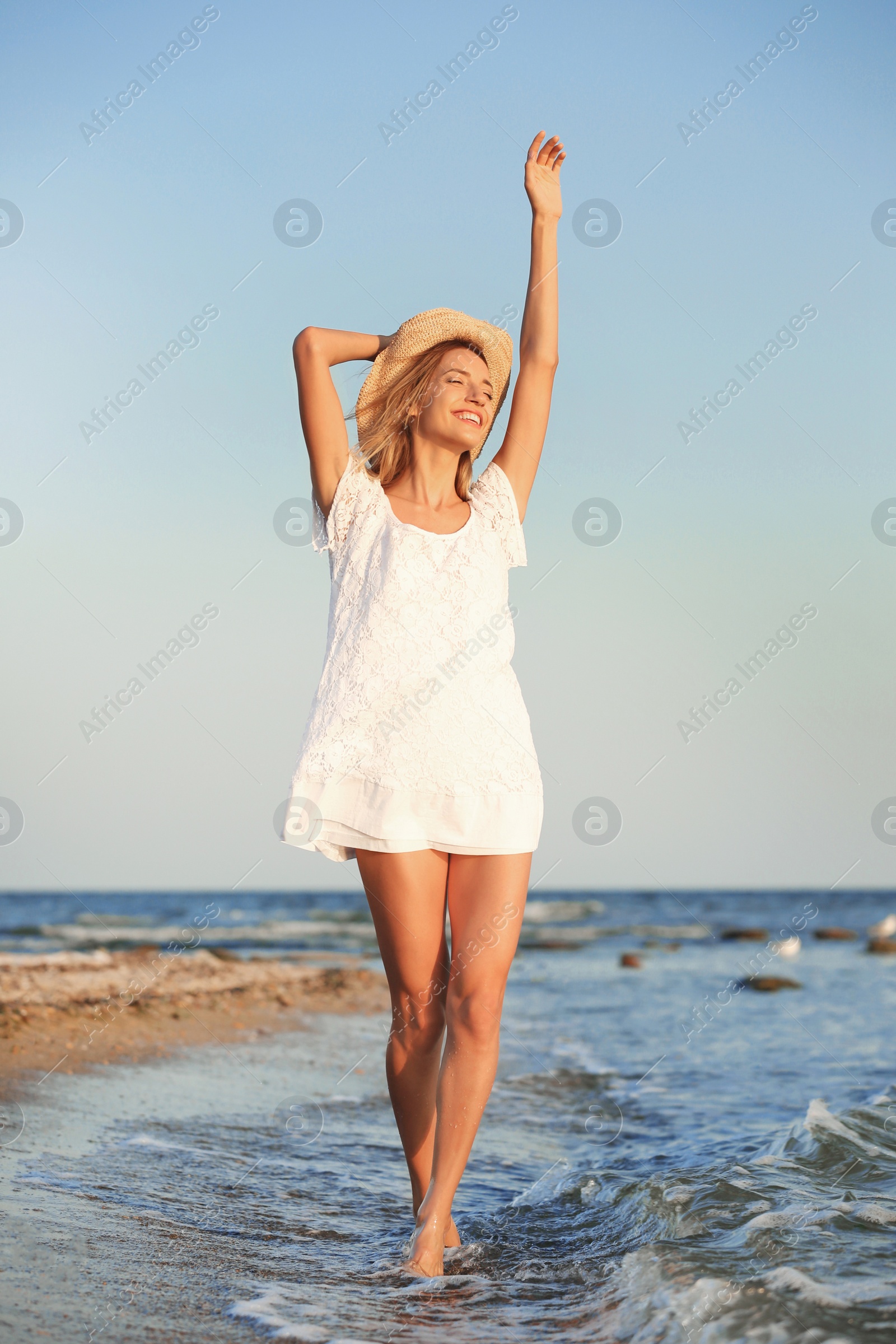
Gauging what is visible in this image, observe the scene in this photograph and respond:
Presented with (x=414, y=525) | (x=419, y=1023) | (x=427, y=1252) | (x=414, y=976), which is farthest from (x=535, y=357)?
(x=427, y=1252)

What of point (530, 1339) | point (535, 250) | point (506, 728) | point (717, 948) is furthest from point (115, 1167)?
point (717, 948)

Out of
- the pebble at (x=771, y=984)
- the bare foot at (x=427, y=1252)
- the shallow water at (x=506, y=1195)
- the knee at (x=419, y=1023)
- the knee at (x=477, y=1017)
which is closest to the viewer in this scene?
the shallow water at (x=506, y=1195)

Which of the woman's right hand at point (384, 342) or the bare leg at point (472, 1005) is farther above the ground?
the woman's right hand at point (384, 342)

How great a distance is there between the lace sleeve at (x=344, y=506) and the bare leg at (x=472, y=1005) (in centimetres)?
94

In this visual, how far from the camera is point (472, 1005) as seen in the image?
2.62 metres

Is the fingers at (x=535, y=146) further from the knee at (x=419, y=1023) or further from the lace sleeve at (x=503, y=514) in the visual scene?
the knee at (x=419, y=1023)

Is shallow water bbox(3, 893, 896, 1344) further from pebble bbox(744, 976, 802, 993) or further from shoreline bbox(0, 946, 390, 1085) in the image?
pebble bbox(744, 976, 802, 993)

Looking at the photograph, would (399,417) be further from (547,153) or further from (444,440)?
(547,153)

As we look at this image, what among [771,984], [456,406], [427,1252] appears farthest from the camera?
[771,984]

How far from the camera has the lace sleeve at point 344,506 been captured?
2.85m

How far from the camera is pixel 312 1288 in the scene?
2.41m

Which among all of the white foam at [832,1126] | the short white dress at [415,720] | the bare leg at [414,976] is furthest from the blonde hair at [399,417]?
the white foam at [832,1126]

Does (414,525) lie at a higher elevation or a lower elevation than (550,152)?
lower

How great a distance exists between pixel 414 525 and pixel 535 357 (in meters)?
0.64
